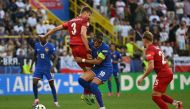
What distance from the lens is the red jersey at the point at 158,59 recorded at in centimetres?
1725

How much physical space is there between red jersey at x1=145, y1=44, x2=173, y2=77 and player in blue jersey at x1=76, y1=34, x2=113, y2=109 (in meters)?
1.77

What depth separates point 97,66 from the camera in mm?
19203

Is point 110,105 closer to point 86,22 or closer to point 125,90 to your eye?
point 86,22

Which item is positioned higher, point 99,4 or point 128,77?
point 99,4

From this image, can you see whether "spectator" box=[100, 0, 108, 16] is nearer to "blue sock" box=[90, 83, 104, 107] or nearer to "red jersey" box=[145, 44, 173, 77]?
"blue sock" box=[90, 83, 104, 107]

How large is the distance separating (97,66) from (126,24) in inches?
678

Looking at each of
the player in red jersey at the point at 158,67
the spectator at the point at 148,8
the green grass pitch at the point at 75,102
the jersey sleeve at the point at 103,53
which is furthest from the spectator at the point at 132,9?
the player in red jersey at the point at 158,67

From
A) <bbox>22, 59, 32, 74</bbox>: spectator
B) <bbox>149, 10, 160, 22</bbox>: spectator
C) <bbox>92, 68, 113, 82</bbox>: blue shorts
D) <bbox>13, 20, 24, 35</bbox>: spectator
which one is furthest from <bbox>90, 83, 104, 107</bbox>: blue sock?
<bbox>149, 10, 160, 22</bbox>: spectator

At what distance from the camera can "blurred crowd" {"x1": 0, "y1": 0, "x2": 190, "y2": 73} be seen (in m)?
33.0

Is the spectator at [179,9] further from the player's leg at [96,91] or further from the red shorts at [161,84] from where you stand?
the red shorts at [161,84]

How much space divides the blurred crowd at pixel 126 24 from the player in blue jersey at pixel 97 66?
12522mm

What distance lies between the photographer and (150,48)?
17.3 meters

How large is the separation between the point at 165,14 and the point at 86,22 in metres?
19.6

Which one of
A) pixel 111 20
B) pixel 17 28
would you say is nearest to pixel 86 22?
pixel 17 28
